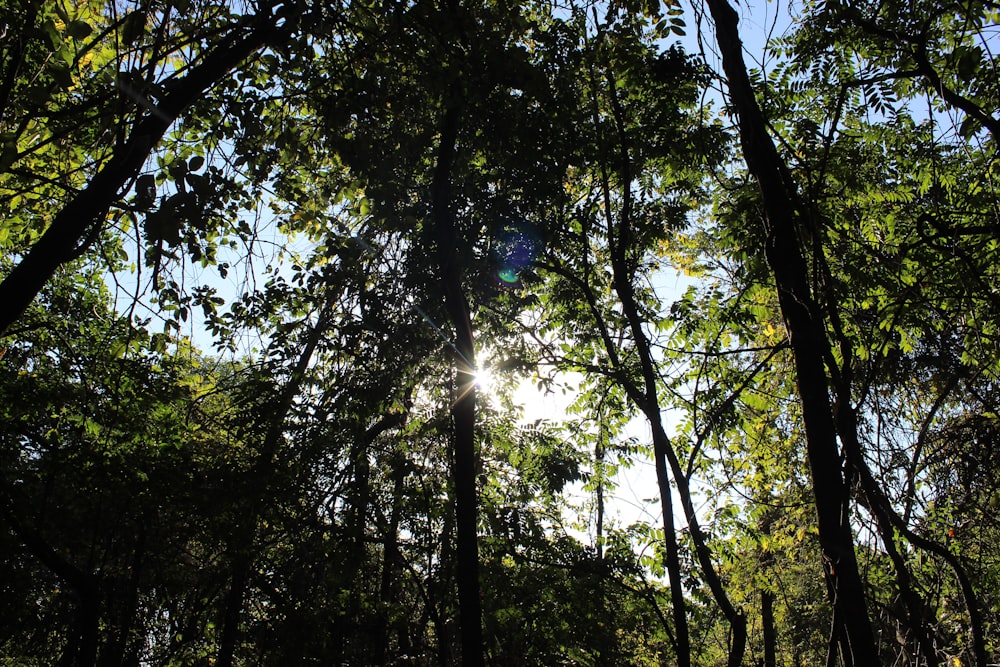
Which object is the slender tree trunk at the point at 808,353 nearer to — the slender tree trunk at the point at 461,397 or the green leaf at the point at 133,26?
the green leaf at the point at 133,26

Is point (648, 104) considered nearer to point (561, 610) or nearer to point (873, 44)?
point (873, 44)

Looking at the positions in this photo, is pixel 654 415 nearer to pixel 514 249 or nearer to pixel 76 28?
pixel 514 249

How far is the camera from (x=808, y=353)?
2803 millimetres

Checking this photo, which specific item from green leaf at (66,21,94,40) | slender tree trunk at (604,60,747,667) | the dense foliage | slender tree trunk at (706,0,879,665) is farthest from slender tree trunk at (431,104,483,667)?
green leaf at (66,21,94,40)

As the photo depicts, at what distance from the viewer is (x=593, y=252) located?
9039mm

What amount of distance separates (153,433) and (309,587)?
5.06 meters

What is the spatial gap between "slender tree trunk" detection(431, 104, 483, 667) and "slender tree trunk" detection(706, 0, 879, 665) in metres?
3.67

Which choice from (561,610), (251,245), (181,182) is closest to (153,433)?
(561,610)

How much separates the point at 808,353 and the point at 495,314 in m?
5.55

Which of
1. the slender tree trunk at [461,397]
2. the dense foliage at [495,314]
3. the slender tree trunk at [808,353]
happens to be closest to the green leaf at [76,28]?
the dense foliage at [495,314]

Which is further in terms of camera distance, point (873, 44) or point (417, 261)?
point (417, 261)

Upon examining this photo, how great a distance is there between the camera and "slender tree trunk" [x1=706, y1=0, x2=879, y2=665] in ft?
8.16

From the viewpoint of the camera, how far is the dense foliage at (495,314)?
9.64ft

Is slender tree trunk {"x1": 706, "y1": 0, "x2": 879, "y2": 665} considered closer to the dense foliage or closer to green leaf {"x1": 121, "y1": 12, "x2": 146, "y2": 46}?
the dense foliage
